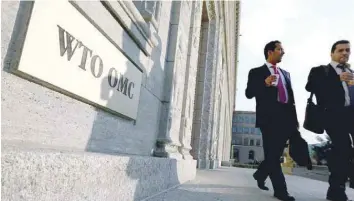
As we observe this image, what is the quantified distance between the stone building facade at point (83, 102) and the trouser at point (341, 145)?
1.79m

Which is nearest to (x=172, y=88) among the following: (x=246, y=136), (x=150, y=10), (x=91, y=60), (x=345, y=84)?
(x=150, y=10)

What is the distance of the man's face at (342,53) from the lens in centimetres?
317

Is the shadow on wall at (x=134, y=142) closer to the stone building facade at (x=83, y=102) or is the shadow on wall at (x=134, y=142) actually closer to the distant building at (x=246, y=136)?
the stone building facade at (x=83, y=102)

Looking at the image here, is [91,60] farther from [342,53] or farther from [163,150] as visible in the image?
[342,53]

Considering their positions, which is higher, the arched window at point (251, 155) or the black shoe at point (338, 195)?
the arched window at point (251, 155)

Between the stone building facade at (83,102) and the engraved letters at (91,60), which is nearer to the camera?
the stone building facade at (83,102)

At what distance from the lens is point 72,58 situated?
142 cm

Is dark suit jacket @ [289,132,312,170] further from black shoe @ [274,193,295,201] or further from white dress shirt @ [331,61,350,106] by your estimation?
white dress shirt @ [331,61,350,106]

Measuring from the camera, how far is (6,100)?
43.0 inches

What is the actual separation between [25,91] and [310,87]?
312 cm

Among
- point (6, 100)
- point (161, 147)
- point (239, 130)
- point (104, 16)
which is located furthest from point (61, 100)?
point (239, 130)

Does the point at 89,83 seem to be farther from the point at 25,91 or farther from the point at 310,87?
the point at 310,87

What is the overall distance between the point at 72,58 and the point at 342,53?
307cm

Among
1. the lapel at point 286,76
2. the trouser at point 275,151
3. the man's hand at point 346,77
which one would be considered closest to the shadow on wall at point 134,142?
the trouser at point 275,151
